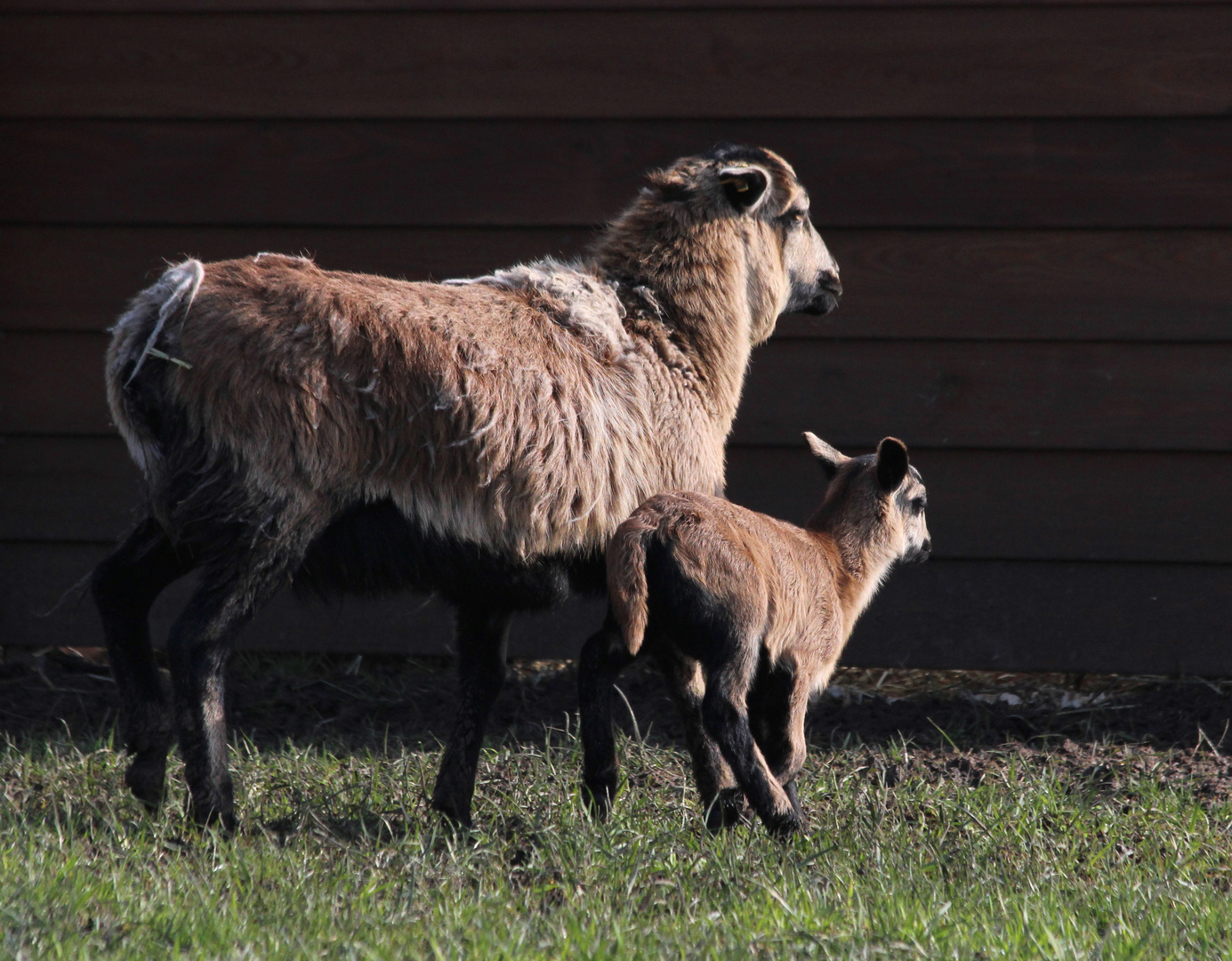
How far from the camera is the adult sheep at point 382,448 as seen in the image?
306 centimetres

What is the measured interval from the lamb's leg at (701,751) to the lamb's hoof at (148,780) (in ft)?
4.57

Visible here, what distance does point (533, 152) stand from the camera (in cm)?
502

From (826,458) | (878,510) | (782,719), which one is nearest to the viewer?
(782,719)

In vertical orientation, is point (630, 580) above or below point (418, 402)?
below

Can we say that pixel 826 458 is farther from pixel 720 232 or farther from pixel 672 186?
pixel 672 186

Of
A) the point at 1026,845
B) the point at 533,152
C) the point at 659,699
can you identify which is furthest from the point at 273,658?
the point at 1026,845

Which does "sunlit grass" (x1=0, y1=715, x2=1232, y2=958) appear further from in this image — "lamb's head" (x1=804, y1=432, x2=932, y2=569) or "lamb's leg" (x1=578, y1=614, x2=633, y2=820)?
"lamb's head" (x1=804, y1=432, x2=932, y2=569)

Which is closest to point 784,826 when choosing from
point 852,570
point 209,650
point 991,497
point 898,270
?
point 852,570

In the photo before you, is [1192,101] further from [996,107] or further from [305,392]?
[305,392]

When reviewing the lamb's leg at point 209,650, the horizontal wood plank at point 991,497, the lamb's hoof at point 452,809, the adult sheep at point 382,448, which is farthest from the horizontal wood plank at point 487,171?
the lamb's hoof at point 452,809

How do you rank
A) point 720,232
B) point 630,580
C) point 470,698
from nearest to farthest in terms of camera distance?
point 630,580 < point 470,698 < point 720,232

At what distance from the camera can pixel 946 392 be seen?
16.4ft

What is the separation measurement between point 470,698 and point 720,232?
5.21 feet

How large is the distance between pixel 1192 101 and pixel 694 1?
1.92 meters
